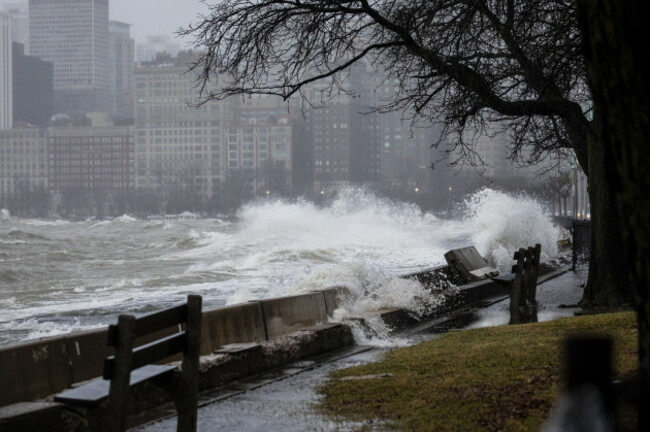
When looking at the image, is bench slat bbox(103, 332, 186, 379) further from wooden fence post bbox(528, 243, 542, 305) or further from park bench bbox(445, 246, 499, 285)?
park bench bbox(445, 246, 499, 285)

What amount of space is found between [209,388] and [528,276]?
31.9 ft

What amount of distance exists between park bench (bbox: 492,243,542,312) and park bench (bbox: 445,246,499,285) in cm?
230

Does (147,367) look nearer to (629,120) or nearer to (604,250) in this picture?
(629,120)

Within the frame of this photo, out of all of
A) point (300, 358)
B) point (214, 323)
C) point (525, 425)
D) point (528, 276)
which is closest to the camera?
point (525, 425)

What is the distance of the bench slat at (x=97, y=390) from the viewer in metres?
5.75

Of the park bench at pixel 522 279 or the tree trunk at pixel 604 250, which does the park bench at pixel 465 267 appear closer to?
the park bench at pixel 522 279

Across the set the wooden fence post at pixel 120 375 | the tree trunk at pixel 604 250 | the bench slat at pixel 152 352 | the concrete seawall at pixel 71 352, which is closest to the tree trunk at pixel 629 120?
the wooden fence post at pixel 120 375

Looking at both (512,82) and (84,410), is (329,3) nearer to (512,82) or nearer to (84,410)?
(512,82)

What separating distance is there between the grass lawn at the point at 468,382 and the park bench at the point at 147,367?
1661mm

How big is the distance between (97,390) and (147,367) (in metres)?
0.40

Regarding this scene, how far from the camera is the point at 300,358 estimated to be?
1123 cm

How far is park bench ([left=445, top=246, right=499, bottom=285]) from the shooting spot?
66.7 feet

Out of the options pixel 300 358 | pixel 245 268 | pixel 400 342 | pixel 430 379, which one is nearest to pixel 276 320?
pixel 300 358

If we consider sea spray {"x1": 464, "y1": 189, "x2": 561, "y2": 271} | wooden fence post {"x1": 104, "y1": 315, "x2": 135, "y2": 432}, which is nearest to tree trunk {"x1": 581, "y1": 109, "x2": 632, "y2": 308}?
wooden fence post {"x1": 104, "y1": 315, "x2": 135, "y2": 432}
